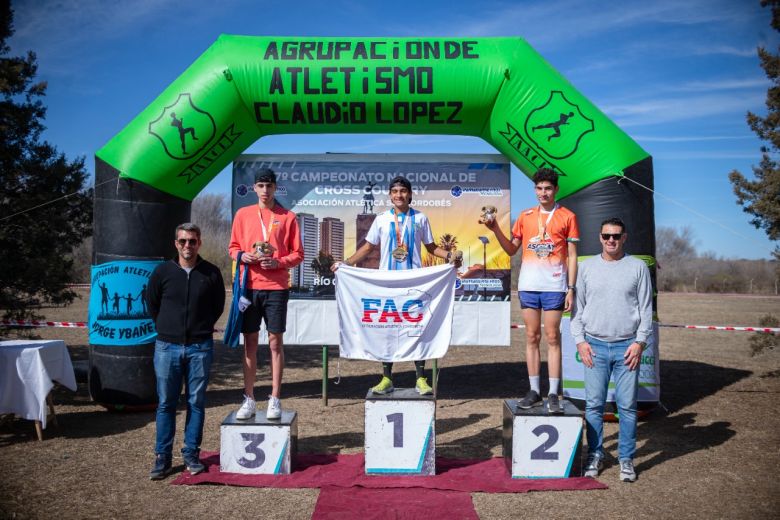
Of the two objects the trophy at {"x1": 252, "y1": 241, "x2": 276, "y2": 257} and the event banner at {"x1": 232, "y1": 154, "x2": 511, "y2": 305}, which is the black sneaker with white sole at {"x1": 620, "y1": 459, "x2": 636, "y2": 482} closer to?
the event banner at {"x1": 232, "y1": 154, "x2": 511, "y2": 305}

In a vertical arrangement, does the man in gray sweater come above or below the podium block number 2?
above

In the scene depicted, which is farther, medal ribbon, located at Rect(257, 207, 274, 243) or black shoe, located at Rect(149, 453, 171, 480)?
medal ribbon, located at Rect(257, 207, 274, 243)

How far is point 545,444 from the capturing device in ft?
15.3

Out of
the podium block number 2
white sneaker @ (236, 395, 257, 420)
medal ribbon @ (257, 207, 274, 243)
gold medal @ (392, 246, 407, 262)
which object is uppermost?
medal ribbon @ (257, 207, 274, 243)

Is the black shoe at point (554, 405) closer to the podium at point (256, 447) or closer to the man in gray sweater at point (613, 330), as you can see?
the man in gray sweater at point (613, 330)

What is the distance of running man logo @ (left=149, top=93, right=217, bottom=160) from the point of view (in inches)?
257

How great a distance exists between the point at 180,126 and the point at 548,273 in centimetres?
447

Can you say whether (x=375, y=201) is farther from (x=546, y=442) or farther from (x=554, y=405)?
(x=546, y=442)

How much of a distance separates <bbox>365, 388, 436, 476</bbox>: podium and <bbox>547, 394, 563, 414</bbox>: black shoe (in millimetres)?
995

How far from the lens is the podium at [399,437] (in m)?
4.71

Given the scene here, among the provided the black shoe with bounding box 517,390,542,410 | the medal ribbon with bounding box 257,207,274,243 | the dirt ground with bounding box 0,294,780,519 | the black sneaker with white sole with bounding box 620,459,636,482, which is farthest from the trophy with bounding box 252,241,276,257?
the black sneaker with white sole with bounding box 620,459,636,482

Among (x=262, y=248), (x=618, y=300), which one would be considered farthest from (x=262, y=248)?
(x=618, y=300)

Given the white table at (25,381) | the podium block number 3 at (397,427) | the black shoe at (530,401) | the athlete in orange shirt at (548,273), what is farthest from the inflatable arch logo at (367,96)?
the podium block number 3 at (397,427)

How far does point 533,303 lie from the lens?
5.14 meters
